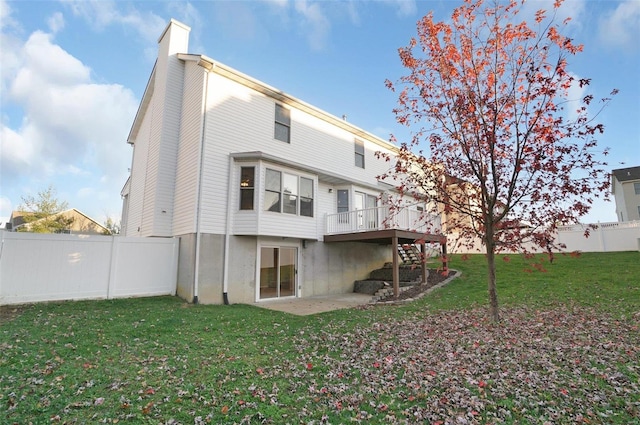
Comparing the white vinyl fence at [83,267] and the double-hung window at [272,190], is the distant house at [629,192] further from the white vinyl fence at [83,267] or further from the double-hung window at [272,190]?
the white vinyl fence at [83,267]

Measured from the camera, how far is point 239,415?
3.36m

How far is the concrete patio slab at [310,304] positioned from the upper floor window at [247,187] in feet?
11.5

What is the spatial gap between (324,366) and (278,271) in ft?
26.1

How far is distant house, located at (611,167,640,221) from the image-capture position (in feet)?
105

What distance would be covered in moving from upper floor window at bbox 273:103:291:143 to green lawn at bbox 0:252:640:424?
7467mm

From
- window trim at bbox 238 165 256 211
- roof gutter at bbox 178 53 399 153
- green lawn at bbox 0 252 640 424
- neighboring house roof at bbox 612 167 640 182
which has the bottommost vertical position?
green lawn at bbox 0 252 640 424

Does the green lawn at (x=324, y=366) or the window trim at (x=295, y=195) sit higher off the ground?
the window trim at (x=295, y=195)

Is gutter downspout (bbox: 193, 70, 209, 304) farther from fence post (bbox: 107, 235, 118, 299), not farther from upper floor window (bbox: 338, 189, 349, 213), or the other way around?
upper floor window (bbox: 338, 189, 349, 213)

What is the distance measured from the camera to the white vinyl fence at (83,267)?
873 centimetres

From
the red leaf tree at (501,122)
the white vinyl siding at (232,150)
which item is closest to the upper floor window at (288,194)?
the white vinyl siding at (232,150)

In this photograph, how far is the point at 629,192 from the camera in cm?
3269

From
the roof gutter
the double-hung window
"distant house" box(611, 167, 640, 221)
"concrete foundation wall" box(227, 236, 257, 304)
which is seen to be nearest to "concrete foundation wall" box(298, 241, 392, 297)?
"concrete foundation wall" box(227, 236, 257, 304)

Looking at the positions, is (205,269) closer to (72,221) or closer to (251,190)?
(251,190)

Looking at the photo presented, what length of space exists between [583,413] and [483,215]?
4264 mm
